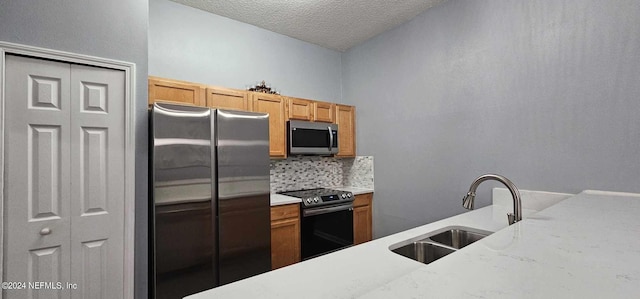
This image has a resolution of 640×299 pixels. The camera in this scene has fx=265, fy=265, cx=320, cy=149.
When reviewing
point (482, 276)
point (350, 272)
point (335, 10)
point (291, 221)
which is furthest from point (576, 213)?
point (335, 10)

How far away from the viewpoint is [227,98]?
2.70 m

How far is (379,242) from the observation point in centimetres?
136

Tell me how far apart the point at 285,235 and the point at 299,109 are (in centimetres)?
148

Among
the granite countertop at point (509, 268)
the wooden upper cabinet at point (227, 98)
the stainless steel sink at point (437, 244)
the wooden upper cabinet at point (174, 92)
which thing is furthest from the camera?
the wooden upper cabinet at point (227, 98)

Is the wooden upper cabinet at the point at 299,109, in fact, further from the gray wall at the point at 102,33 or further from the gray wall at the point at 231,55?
the gray wall at the point at 102,33

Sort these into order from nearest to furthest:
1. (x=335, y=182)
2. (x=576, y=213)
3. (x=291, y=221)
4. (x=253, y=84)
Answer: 1. (x=576, y=213)
2. (x=291, y=221)
3. (x=253, y=84)
4. (x=335, y=182)

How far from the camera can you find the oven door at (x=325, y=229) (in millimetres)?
2906

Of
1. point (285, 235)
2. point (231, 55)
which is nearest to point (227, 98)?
point (231, 55)

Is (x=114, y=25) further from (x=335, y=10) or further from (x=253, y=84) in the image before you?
(x=335, y=10)

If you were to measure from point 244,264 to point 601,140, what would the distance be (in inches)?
114

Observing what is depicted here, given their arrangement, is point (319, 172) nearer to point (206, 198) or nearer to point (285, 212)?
point (285, 212)

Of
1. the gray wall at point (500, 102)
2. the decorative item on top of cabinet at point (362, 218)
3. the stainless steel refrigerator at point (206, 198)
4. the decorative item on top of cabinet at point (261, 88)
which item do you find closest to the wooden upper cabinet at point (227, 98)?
the decorative item on top of cabinet at point (261, 88)

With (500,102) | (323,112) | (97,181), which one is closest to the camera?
(97,181)

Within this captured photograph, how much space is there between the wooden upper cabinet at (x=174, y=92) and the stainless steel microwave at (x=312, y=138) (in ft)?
3.40
